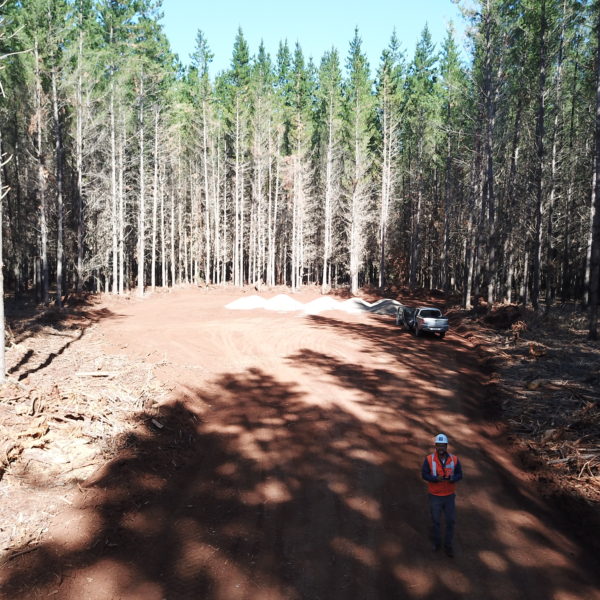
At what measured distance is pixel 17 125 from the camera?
33.6 metres

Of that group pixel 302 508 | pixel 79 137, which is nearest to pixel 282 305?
pixel 79 137

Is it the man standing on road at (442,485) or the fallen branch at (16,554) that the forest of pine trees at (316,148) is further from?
the fallen branch at (16,554)

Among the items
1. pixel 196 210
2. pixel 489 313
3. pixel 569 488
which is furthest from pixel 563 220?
pixel 196 210

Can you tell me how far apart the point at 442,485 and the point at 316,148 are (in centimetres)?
5243

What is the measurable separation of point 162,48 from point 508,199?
35237 millimetres

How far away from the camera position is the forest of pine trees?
25641mm

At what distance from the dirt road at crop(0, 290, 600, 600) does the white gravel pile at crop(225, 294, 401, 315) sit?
15217 mm

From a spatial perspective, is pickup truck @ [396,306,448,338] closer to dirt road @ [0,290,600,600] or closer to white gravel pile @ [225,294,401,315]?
dirt road @ [0,290,600,600]

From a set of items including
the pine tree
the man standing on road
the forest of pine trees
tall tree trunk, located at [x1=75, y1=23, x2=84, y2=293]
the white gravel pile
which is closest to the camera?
the man standing on road

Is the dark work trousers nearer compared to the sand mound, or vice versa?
the dark work trousers

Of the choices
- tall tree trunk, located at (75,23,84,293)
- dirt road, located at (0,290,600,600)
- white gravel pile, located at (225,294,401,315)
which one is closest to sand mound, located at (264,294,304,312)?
white gravel pile, located at (225,294,401,315)

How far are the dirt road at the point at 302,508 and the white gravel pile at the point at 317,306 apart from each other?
599 inches

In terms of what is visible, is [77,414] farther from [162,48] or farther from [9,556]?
[162,48]

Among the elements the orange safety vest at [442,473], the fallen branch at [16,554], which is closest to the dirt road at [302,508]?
the fallen branch at [16,554]
